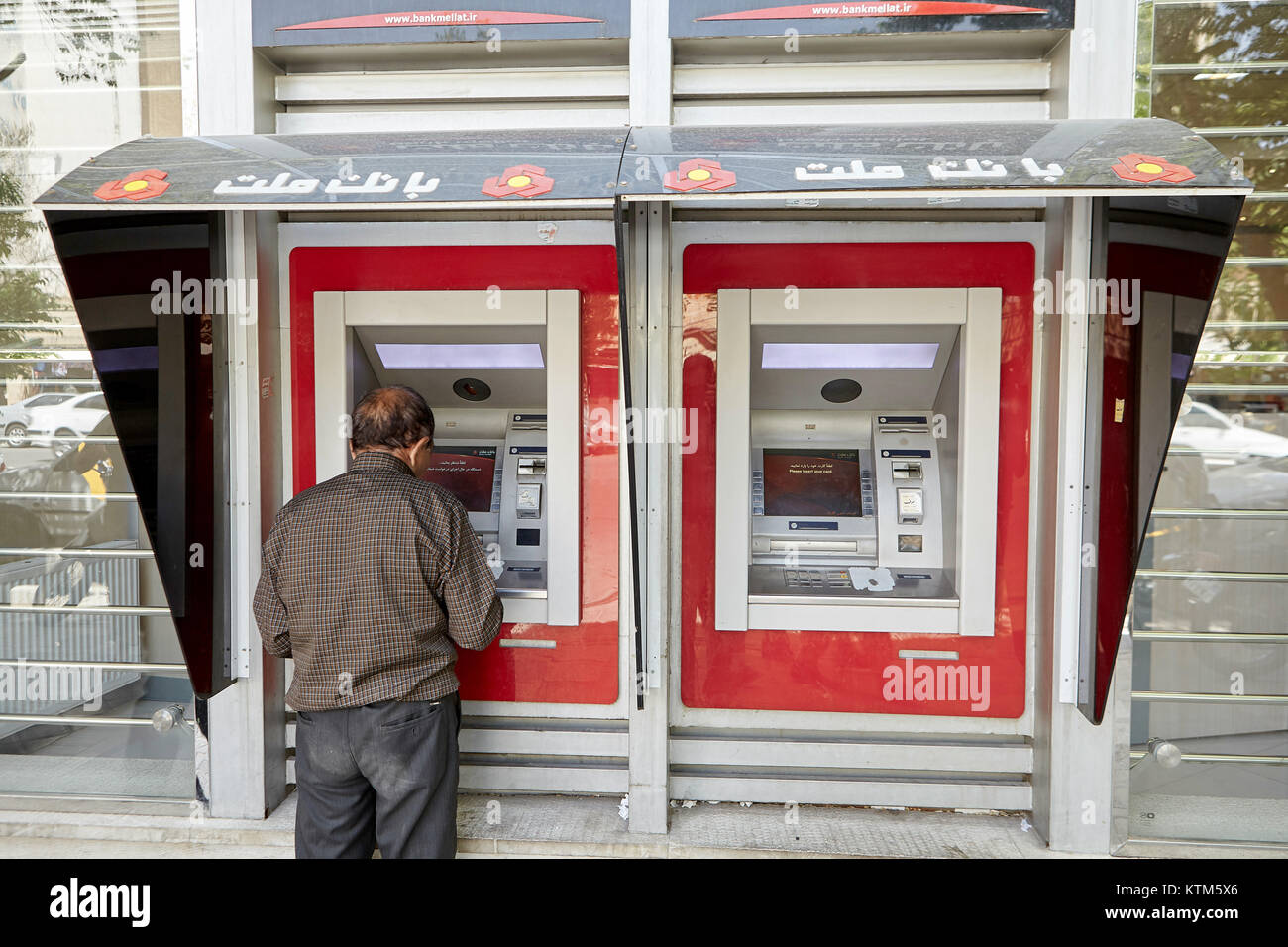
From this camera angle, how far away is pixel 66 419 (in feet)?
13.0

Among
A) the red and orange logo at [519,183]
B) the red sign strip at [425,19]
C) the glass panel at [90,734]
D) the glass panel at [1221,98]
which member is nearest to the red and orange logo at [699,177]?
the red and orange logo at [519,183]

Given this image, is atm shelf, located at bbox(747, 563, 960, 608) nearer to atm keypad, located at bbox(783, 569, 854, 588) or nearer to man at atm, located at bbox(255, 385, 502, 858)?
atm keypad, located at bbox(783, 569, 854, 588)

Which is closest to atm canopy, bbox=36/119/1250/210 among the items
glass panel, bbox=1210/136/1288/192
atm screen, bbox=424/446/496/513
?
glass panel, bbox=1210/136/1288/192

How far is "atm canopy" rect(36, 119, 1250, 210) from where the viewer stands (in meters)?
2.33

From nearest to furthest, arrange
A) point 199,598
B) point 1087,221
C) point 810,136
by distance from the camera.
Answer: point 810,136
point 1087,221
point 199,598

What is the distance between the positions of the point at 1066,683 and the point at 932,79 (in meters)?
2.24

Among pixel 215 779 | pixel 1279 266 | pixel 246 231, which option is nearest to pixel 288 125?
pixel 246 231

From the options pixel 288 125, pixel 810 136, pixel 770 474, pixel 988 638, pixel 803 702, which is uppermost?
pixel 288 125

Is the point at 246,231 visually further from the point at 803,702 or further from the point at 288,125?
the point at 803,702

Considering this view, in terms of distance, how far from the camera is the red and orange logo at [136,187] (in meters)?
2.46

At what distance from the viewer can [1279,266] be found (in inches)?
138

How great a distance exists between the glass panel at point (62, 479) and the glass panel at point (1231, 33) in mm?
4281

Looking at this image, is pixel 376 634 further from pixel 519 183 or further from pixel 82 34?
pixel 82 34

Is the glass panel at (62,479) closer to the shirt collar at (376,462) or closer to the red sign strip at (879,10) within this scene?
the shirt collar at (376,462)
